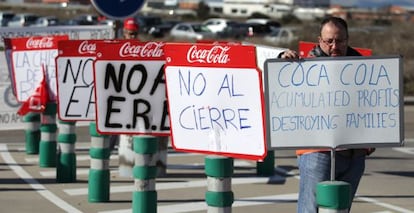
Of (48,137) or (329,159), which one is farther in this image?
(48,137)

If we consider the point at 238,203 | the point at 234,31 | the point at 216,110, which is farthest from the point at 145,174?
the point at 234,31

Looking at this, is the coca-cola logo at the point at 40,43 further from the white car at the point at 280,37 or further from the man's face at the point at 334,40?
the white car at the point at 280,37

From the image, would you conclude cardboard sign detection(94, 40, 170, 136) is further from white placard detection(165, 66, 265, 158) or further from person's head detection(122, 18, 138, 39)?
person's head detection(122, 18, 138, 39)

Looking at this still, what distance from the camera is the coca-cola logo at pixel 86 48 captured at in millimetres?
11570

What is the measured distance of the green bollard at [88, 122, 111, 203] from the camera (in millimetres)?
11680

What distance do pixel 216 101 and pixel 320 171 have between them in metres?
0.95

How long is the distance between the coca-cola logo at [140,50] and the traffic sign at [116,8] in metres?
3.08

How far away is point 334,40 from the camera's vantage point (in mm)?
7387

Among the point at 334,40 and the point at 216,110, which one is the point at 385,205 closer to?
the point at 216,110

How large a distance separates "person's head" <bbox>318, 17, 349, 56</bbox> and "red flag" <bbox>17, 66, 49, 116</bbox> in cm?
681

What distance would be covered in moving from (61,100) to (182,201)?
5.71ft

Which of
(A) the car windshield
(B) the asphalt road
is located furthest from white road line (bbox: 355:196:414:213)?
(A) the car windshield

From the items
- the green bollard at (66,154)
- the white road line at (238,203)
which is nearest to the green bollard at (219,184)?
the white road line at (238,203)

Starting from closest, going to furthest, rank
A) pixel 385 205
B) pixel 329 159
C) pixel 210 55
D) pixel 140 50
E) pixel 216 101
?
pixel 329 159 < pixel 216 101 < pixel 210 55 < pixel 140 50 < pixel 385 205
